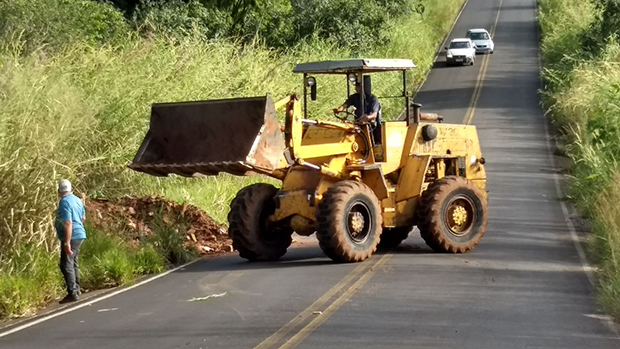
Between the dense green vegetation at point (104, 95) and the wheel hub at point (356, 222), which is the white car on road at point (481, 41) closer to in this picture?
the dense green vegetation at point (104, 95)

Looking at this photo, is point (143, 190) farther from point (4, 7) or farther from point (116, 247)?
point (4, 7)

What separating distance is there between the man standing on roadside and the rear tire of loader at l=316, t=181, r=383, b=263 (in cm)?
350

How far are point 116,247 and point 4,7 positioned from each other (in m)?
21.2

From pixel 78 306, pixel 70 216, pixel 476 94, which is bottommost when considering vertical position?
pixel 78 306

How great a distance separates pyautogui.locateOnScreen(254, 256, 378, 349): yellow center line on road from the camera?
11.9 m

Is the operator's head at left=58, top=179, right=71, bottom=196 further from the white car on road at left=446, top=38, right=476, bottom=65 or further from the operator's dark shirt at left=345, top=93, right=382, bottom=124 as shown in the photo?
the white car on road at left=446, top=38, right=476, bottom=65

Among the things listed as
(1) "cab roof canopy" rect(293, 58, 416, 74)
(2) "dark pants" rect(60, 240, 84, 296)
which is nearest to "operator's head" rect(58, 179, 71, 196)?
(2) "dark pants" rect(60, 240, 84, 296)

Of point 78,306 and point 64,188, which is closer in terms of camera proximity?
point 78,306

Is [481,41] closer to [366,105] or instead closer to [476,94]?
[476,94]

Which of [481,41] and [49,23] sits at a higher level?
[481,41]

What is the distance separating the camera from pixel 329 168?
18.4 meters

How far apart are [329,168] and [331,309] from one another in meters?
4.95

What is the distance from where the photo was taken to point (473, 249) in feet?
64.5

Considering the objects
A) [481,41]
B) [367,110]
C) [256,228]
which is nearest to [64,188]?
[256,228]
